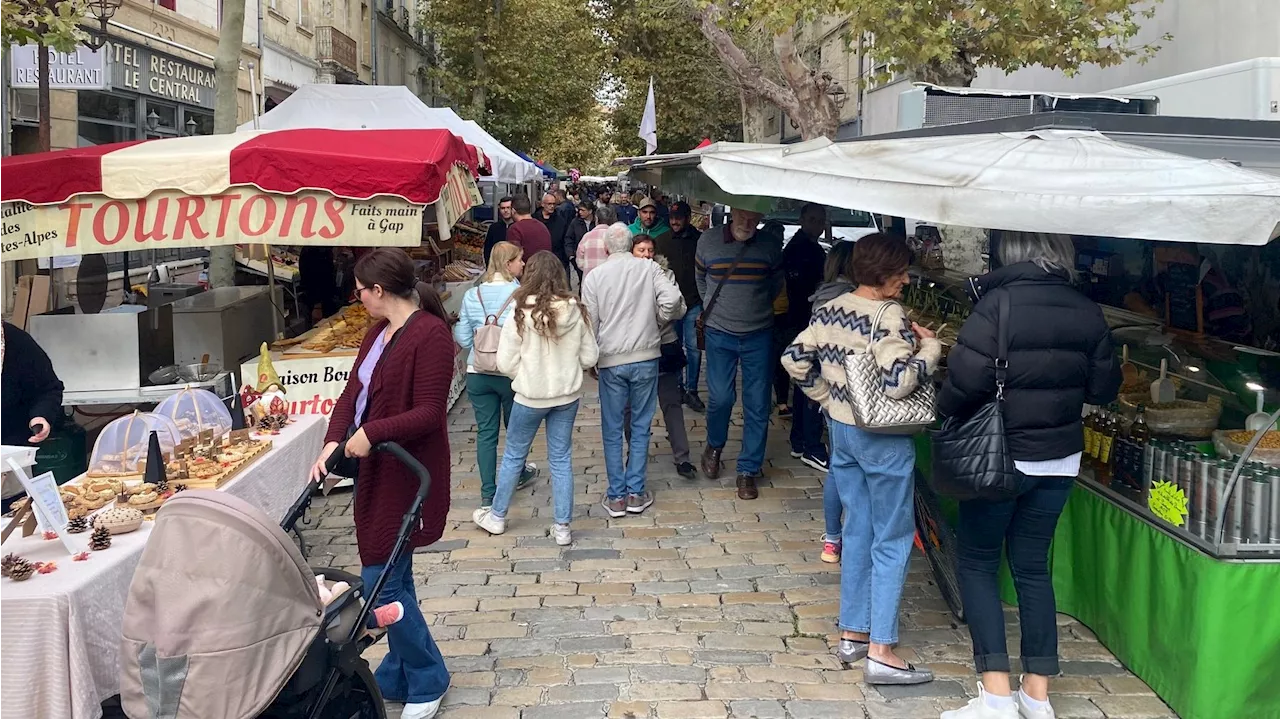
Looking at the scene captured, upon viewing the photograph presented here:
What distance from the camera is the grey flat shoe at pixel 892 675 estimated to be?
4398 millimetres

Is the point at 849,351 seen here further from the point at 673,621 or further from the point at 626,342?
the point at 626,342

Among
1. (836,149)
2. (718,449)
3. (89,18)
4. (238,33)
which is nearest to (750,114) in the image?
(89,18)

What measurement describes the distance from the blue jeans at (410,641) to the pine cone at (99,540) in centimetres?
90

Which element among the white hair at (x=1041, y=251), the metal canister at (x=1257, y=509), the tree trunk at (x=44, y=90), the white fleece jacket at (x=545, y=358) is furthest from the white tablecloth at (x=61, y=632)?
the tree trunk at (x=44, y=90)

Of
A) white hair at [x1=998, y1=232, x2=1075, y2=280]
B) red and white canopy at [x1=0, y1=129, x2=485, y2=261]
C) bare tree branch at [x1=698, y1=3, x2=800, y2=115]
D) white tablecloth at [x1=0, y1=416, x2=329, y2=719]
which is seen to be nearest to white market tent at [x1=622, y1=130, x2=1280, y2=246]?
white hair at [x1=998, y1=232, x2=1075, y2=280]

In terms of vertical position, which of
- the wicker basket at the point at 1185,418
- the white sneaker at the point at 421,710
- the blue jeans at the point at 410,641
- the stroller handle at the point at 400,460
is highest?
the wicker basket at the point at 1185,418

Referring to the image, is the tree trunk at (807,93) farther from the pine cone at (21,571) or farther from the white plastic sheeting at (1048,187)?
the pine cone at (21,571)

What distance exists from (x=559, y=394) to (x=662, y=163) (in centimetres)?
276

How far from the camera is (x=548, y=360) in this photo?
5949 mm

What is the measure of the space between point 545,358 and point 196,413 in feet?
6.12

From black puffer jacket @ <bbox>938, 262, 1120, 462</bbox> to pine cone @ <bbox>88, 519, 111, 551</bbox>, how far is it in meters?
3.14

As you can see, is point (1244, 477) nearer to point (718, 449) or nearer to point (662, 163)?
point (718, 449)

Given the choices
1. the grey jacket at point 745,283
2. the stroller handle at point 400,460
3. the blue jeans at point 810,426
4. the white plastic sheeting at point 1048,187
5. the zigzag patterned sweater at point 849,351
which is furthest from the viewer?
the blue jeans at point 810,426

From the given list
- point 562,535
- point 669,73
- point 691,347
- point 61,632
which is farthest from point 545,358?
point 669,73
